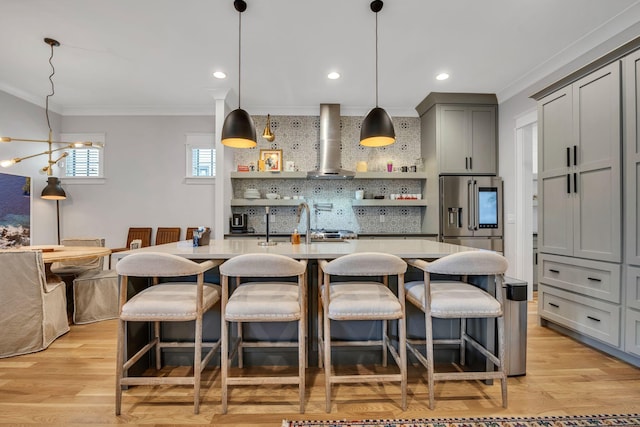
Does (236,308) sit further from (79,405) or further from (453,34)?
(453,34)

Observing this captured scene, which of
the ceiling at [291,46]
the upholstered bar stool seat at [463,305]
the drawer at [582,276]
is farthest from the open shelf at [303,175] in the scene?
the upholstered bar stool seat at [463,305]

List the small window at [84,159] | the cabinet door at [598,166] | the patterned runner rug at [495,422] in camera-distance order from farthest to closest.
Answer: the small window at [84,159] < the cabinet door at [598,166] < the patterned runner rug at [495,422]

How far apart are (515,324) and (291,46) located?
10.5 feet

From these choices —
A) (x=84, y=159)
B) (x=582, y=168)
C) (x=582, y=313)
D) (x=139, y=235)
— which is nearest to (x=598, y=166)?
(x=582, y=168)

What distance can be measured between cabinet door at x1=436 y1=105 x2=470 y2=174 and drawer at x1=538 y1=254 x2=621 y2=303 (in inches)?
68.9

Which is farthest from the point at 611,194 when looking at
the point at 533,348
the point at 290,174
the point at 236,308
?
the point at 290,174

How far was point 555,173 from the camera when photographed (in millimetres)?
2967

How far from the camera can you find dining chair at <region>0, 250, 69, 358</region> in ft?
8.39

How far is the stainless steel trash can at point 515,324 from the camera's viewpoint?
209 centimetres

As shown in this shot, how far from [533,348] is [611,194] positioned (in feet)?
4.68

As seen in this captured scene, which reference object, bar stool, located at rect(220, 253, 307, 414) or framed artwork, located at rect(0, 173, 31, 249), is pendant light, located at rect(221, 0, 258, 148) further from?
framed artwork, located at rect(0, 173, 31, 249)

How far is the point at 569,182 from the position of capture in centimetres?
282

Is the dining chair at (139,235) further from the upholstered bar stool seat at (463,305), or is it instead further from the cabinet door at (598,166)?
the cabinet door at (598,166)

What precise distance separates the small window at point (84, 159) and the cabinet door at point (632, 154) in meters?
6.47
